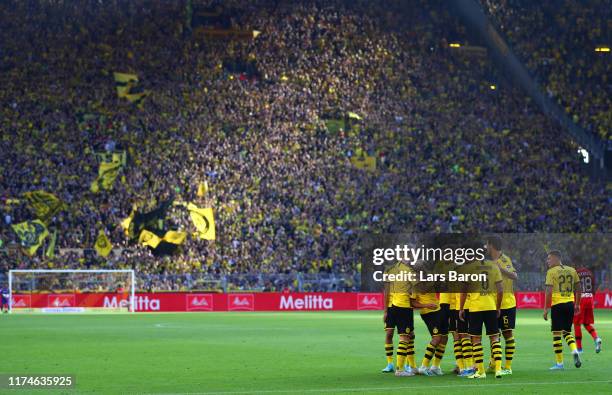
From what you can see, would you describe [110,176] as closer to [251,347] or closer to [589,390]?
[251,347]

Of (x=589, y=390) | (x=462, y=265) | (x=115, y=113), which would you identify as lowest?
(x=589, y=390)

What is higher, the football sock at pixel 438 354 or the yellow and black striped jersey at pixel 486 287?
the yellow and black striped jersey at pixel 486 287

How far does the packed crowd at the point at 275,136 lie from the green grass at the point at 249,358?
14.1 m

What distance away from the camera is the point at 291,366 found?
925 inches

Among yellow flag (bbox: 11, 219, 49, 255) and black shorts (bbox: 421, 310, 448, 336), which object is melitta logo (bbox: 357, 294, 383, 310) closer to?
yellow flag (bbox: 11, 219, 49, 255)

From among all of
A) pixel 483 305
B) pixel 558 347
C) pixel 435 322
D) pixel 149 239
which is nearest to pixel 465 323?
pixel 483 305

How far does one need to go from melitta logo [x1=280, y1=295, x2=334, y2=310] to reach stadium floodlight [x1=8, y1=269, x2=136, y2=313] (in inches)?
302

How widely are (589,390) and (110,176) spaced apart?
45090 mm

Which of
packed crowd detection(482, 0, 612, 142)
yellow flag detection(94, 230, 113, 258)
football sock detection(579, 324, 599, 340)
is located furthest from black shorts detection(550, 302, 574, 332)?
packed crowd detection(482, 0, 612, 142)

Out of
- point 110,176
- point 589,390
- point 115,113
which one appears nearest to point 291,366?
point 589,390

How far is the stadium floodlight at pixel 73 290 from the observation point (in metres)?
53.2

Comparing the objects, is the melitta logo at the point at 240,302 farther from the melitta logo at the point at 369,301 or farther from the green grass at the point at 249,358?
the green grass at the point at 249,358

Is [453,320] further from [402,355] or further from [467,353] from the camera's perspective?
[402,355]

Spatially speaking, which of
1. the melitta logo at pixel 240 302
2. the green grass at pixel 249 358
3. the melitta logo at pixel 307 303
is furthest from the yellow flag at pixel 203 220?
the green grass at pixel 249 358
